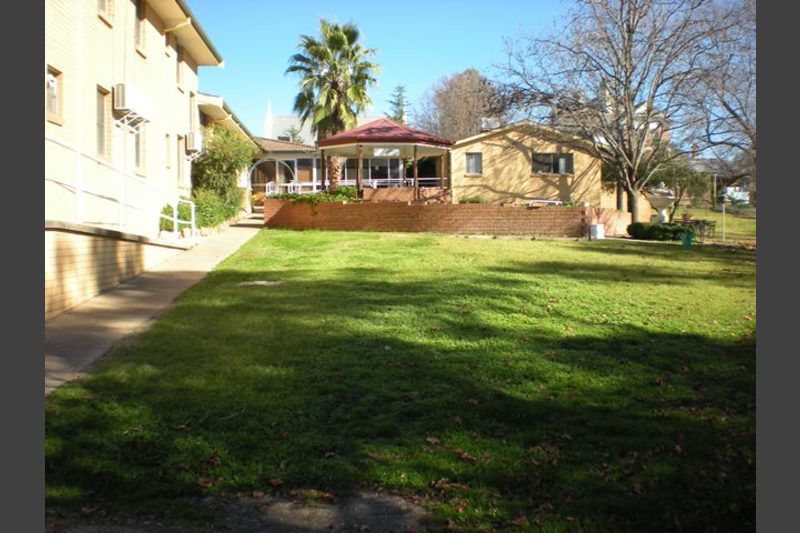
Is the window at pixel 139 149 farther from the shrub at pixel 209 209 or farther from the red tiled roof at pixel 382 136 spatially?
the red tiled roof at pixel 382 136

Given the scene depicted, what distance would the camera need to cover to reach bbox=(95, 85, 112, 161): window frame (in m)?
15.0

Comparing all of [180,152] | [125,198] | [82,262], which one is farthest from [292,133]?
[82,262]

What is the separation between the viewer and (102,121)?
15445 millimetres

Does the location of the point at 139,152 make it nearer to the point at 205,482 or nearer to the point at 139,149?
the point at 139,149

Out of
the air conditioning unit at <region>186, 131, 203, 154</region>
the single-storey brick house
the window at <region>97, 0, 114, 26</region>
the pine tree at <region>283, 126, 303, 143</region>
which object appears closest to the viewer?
the window at <region>97, 0, 114, 26</region>

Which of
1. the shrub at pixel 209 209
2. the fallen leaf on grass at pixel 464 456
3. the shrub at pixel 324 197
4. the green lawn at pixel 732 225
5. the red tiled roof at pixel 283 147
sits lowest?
the fallen leaf on grass at pixel 464 456

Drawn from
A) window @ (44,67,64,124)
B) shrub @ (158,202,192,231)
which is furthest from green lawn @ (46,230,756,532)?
shrub @ (158,202,192,231)

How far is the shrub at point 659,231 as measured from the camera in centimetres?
2520

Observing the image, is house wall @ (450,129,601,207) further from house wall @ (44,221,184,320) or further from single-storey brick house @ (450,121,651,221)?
house wall @ (44,221,184,320)

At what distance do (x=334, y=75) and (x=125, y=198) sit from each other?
22.6 m

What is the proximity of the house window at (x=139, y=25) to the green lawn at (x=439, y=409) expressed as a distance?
9.81m

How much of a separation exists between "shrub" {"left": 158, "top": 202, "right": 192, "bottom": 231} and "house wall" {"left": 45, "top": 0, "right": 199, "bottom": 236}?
0.32 metres

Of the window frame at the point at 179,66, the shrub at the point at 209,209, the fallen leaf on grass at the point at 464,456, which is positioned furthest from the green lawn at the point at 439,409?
the window frame at the point at 179,66

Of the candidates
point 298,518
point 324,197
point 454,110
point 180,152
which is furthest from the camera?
point 454,110
